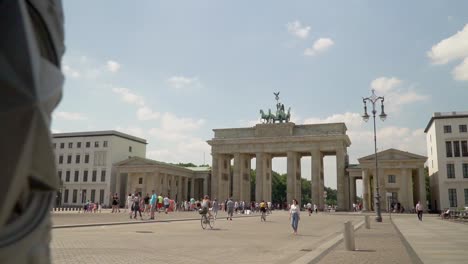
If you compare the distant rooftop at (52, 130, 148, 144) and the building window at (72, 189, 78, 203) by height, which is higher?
the distant rooftop at (52, 130, 148, 144)

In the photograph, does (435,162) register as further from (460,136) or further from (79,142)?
(79,142)

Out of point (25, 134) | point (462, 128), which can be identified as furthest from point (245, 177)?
point (25, 134)

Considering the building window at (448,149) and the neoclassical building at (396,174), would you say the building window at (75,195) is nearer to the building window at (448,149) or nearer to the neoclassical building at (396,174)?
the neoclassical building at (396,174)

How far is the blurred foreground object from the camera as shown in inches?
69.7

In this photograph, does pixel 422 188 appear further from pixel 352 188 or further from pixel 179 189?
pixel 179 189

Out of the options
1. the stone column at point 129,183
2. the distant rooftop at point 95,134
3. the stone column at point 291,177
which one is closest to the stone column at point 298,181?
the stone column at point 291,177

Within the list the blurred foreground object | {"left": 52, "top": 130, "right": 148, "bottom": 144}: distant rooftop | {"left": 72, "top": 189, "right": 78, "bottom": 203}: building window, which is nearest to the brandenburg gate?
{"left": 52, "top": 130, "right": 148, "bottom": 144}: distant rooftop

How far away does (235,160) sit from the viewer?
85188 millimetres

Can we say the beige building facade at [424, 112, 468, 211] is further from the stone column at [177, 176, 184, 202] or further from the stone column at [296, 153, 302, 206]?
the stone column at [177, 176, 184, 202]

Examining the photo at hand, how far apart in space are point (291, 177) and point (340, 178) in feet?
30.3

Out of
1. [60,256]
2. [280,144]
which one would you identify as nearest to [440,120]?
[280,144]

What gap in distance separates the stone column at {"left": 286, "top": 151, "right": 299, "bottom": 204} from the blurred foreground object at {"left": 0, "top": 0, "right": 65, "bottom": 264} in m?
77.9

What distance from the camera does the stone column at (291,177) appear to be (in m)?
78.9

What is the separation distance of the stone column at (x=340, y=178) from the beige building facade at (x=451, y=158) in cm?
1626
